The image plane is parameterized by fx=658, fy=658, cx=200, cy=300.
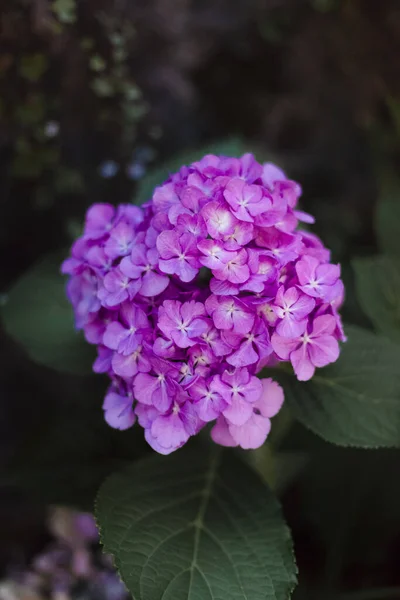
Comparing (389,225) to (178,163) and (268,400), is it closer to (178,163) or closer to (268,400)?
(178,163)

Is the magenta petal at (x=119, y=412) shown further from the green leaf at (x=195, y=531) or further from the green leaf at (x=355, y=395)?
the green leaf at (x=355, y=395)

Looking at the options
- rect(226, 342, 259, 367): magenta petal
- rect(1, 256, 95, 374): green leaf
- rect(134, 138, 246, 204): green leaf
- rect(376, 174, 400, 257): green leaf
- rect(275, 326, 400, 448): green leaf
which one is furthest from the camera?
rect(376, 174, 400, 257): green leaf

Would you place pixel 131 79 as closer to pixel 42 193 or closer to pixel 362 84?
pixel 42 193

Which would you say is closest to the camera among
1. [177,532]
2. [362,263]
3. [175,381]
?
[175,381]

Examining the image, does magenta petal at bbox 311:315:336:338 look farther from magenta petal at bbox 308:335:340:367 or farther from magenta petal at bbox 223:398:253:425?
magenta petal at bbox 223:398:253:425

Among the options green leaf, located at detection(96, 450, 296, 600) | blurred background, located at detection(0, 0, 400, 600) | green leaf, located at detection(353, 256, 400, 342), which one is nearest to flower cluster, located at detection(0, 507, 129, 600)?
blurred background, located at detection(0, 0, 400, 600)

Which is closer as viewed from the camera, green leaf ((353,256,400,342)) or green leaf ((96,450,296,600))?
green leaf ((96,450,296,600))

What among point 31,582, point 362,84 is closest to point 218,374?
point 31,582
